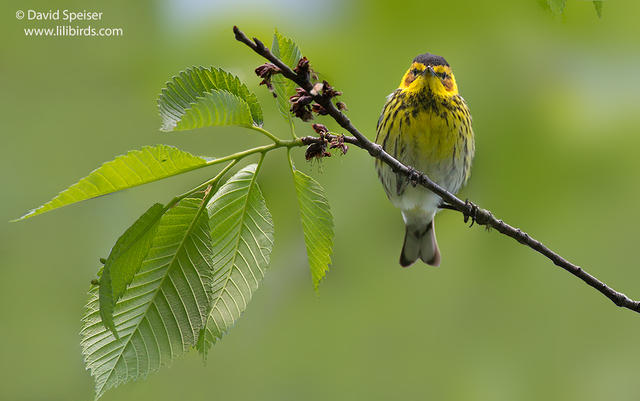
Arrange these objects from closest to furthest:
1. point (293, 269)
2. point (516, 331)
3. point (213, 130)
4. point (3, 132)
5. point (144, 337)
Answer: point (144, 337)
point (213, 130)
point (293, 269)
point (3, 132)
point (516, 331)

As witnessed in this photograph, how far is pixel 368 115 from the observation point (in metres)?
3.05

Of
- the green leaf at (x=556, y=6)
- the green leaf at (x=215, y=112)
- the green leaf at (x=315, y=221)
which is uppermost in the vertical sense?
the green leaf at (x=556, y=6)

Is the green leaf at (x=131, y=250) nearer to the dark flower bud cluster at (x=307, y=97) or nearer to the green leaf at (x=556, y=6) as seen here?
the dark flower bud cluster at (x=307, y=97)

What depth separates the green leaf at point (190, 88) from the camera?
779 millimetres

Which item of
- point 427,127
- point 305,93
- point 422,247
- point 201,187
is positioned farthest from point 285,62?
point 422,247

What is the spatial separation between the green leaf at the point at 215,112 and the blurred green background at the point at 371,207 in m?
2.09

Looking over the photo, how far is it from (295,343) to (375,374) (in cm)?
55

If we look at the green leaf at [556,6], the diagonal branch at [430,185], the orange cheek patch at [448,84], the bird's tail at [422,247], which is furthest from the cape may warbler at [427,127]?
the green leaf at [556,6]

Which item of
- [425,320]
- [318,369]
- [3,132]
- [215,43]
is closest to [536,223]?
[425,320]

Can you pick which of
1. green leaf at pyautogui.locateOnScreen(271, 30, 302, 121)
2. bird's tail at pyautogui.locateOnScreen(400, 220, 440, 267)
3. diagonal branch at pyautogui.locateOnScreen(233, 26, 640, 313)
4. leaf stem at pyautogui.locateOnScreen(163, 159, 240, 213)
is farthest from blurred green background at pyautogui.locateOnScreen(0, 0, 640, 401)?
leaf stem at pyautogui.locateOnScreen(163, 159, 240, 213)

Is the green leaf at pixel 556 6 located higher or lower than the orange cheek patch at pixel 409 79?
lower

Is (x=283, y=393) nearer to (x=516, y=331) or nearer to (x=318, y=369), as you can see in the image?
(x=318, y=369)

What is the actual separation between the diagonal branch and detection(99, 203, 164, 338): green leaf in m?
0.24

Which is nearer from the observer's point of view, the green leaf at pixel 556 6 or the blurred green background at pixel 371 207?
the green leaf at pixel 556 6
